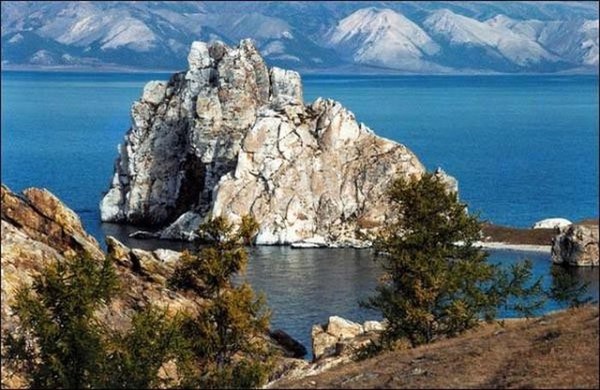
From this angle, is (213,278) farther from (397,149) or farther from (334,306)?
(397,149)

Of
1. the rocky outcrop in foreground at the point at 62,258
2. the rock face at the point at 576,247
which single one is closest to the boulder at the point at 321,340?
the rocky outcrop in foreground at the point at 62,258

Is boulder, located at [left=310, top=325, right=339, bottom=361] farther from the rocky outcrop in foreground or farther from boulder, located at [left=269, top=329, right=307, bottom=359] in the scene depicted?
the rocky outcrop in foreground

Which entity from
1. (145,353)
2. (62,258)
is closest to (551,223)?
(62,258)

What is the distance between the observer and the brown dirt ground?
104 feet

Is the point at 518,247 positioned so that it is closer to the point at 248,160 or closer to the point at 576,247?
the point at 576,247

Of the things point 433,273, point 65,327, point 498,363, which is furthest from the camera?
point 433,273

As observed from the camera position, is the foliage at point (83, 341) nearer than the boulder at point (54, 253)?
Yes

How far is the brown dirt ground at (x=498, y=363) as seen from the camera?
31.7 meters

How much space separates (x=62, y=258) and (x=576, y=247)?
61452mm

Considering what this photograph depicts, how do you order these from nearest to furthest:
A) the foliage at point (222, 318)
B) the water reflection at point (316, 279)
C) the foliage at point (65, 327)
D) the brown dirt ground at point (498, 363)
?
the brown dirt ground at point (498, 363) → the foliage at point (65, 327) → the foliage at point (222, 318) → the water reflection at point (316, 279)

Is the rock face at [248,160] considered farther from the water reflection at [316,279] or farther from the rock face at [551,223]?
the rock face at [551,223]

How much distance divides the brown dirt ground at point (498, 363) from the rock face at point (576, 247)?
6394 cm

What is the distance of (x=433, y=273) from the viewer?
4469cm

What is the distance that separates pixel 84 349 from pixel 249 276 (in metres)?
56.0
